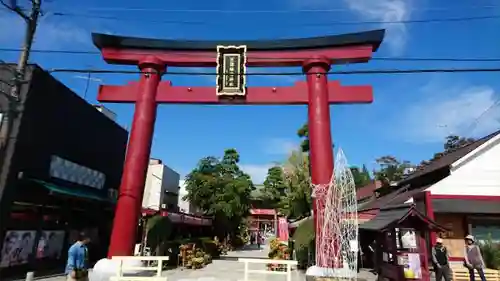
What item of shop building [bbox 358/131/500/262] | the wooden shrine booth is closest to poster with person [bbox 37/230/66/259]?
the wooden shrine booth

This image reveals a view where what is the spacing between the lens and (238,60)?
1388 cm

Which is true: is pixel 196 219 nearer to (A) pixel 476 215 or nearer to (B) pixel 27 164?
(B) pixel 27 164

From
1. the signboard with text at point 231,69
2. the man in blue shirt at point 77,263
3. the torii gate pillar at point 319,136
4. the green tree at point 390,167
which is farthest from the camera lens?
the green tree at point 390,167

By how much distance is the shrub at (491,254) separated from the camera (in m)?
13.3

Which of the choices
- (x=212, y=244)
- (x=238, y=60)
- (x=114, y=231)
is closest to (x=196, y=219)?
(x=212, y=244)

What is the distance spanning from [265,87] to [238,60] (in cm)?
149

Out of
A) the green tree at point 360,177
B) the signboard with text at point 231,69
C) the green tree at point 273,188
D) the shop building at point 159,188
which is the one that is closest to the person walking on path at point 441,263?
the signboard with text at point 231,69

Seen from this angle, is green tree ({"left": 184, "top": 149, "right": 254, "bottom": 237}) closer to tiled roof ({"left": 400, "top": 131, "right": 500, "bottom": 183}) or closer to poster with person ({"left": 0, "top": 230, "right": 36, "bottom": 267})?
tiled roof ({"left": 400, "top": 131, "right": 500, "bottom": 183})

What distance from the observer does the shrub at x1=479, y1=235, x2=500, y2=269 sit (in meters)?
13.3

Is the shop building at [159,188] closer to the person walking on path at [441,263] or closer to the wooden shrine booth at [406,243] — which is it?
the wooden shrine booth at [406,243]

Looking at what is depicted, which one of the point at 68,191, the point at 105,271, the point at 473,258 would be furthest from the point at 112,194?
the point at 473,258

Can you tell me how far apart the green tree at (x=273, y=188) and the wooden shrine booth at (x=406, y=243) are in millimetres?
39079

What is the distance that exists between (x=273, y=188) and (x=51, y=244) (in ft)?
130

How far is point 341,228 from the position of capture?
984 cm
